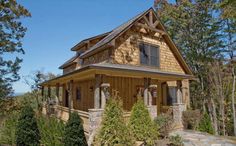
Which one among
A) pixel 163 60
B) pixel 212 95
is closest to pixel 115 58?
pixel 163 60

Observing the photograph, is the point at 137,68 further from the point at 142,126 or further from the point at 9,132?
the point at 9,132

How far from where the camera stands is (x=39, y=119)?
997 cm

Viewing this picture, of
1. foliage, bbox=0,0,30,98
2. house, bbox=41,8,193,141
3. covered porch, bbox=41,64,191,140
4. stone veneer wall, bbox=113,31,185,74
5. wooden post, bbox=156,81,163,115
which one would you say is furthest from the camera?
wooden post, bbox=156,81,163,115

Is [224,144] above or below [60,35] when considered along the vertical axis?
below

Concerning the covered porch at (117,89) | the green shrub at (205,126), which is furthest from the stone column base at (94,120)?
the green shrub at (205,126)

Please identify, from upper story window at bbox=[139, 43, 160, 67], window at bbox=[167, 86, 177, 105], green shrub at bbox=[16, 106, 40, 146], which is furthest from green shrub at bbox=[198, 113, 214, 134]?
green shrub at bbox=[16, 106, 40, 146]

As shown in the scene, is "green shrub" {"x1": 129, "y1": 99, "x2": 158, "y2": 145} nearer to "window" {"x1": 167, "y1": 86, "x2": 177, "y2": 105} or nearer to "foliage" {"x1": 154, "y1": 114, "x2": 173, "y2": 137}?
"foliage" {"x1": 154, "y1": 114, "x2": 173, "y2": 137}

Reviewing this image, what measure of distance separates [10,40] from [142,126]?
32.9ft

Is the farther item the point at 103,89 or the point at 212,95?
the point at 212,95

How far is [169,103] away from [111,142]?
30.1ft

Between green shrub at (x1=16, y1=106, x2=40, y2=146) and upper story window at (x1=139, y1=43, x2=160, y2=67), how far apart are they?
7.77 metres

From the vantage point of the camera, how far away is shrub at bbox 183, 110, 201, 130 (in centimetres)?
1290

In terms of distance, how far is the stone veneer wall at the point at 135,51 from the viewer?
496 inches

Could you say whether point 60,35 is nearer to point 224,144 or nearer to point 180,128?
point 180,128
